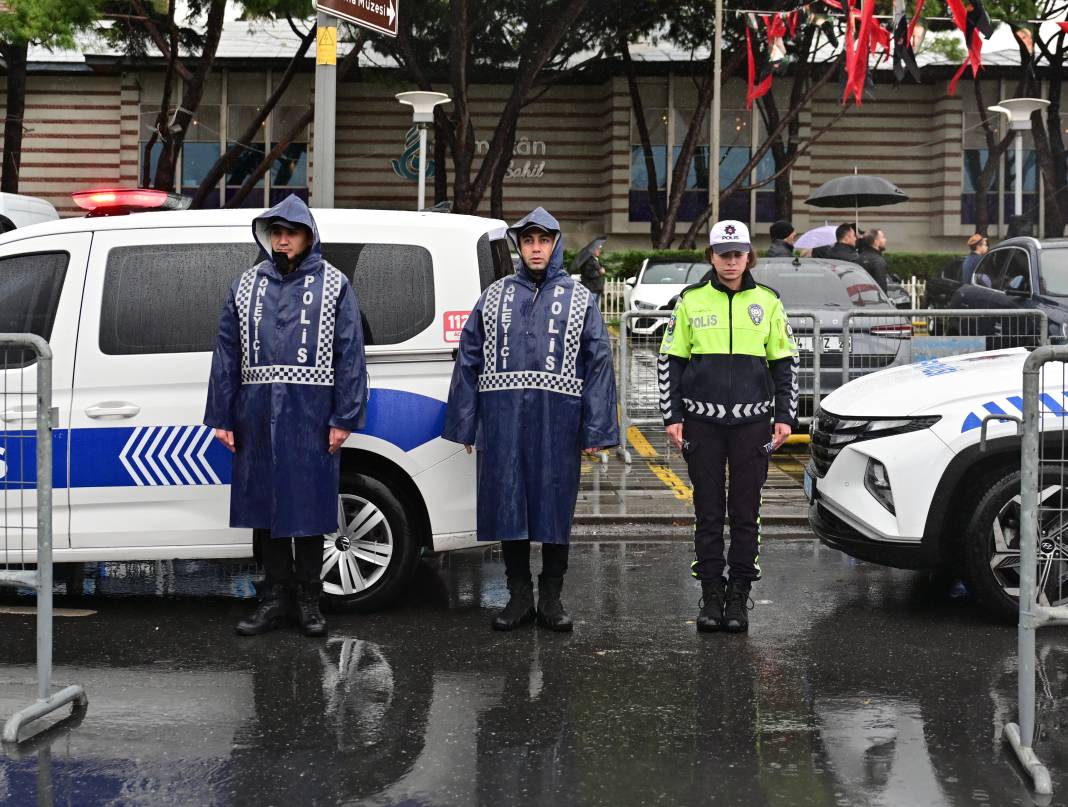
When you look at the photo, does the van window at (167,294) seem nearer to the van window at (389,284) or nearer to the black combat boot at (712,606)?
the van window at (389,284)

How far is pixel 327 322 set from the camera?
627 centimetres

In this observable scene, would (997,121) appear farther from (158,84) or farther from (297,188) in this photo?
(158,84)

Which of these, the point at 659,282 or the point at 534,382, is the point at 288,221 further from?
the point at 659,282

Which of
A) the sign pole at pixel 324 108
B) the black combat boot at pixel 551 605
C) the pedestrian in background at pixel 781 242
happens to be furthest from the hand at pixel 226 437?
the pedestrian in background at pixel 781 242

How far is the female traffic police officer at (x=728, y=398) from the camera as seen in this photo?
6.44 meters

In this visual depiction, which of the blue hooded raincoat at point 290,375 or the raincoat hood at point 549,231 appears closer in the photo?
the blue hooded raincoat at point 290,375

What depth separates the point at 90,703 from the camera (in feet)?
17.5

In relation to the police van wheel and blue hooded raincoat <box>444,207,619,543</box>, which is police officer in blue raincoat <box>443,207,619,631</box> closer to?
blue hooded raincoat <box>444,207,619,543</box>

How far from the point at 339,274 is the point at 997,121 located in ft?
112

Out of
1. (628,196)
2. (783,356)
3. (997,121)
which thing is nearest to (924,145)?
(997,121)

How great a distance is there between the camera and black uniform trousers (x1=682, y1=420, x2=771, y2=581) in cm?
649

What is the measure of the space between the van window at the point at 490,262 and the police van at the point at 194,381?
0.02 m

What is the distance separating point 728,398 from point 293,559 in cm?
207

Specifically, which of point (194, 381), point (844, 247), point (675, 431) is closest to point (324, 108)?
point (194, 381)
